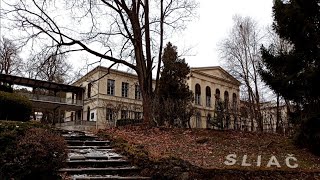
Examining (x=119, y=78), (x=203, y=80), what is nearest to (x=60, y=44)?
(x=119, y=78)

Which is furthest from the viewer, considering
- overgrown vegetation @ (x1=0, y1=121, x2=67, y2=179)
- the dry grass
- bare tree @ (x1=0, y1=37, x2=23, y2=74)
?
bare tree @ (x1=0, y1=37, x2=23, y2=74)

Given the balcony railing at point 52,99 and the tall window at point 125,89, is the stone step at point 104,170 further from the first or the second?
the tall window at point 125,89

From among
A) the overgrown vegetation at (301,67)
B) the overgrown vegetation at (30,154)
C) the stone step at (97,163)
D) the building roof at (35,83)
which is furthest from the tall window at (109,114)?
the overgrown vegetation at (30,154)

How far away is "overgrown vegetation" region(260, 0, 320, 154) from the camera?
10852 mm

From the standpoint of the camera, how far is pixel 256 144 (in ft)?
41.0

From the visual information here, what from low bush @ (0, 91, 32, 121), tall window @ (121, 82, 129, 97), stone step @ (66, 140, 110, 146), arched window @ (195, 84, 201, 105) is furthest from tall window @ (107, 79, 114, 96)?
stone step @ (66, 140, 110, 146)

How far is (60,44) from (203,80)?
32440 millimetres

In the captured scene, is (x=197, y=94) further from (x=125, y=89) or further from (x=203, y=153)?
(x=203, y=153)

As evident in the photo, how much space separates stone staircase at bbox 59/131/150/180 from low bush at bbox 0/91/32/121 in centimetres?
314

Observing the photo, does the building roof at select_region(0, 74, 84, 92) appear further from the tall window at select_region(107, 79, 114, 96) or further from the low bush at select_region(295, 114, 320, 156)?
the low bush at select_region(295, 114, 320, 156)

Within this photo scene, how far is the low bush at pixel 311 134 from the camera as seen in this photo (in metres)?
10.9

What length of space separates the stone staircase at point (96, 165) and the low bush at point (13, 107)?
10.3 ft

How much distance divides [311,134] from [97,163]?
7097mm

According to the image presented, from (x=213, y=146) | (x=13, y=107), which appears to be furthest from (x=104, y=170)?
(x=13, y=107)
